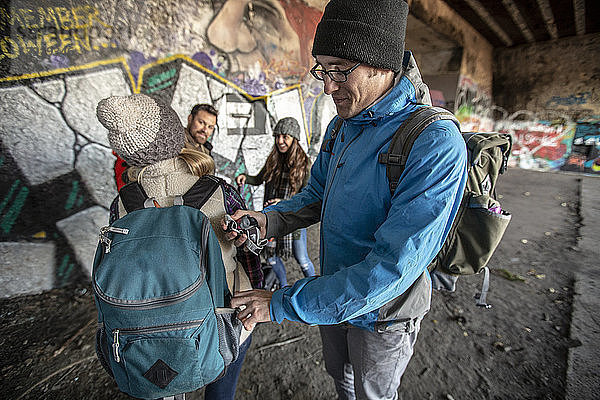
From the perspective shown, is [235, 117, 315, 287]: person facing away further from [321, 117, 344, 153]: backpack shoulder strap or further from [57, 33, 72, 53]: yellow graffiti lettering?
[57, 33, 72, 53]: yellow graffiti lettering

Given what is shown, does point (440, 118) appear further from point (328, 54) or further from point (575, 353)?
point (575, 353)

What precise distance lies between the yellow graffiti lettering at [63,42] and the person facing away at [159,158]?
2239mm

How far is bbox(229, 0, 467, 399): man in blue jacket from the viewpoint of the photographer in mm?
822

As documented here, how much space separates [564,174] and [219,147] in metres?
13.5

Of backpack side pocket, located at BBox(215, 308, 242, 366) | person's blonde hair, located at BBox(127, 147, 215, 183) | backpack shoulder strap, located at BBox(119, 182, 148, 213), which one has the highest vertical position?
person's blonde hair, located at BBox(127, 147, 215, 183)

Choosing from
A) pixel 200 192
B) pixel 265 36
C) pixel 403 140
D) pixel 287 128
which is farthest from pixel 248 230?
pixel 265 36

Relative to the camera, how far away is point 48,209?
105 inches

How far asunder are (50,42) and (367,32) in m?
2.92

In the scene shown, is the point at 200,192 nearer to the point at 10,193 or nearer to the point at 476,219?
the point at 476,219

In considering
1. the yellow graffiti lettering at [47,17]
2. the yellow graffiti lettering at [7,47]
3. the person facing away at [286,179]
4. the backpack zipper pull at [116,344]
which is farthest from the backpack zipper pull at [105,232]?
the yellow graffiti lettering at [47,17]

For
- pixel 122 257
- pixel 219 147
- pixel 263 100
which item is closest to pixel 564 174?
pixel 263 100

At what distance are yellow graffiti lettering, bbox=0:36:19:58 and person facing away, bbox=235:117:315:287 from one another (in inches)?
89.2

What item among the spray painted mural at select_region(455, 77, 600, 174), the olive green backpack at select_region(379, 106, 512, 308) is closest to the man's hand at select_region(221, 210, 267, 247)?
the olive green backpack at select_region(379, 106, 512, 308)

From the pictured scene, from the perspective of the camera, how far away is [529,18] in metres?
8.47
